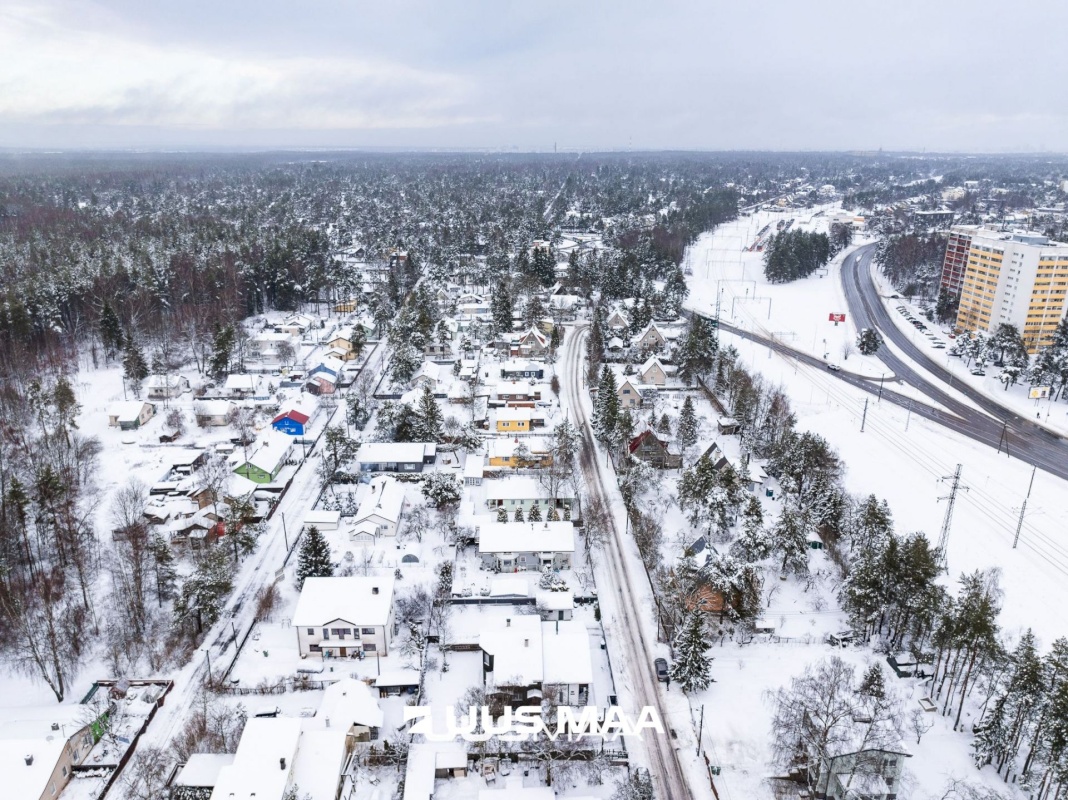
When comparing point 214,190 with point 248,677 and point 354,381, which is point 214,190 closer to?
point 354,381

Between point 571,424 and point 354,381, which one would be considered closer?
point 571,424

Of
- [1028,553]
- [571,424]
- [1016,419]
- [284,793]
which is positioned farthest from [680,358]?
[284,793]

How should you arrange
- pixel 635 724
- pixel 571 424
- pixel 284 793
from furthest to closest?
pixel 571 424
pixel 635 724
pixel 284 793

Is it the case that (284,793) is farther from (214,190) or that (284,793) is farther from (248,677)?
(214,190)

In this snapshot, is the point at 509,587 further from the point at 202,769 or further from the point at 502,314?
the point at 502,314

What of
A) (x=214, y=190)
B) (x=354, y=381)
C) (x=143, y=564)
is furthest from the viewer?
(x=214, y=190)

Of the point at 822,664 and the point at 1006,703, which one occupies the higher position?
the point at 1006,703
